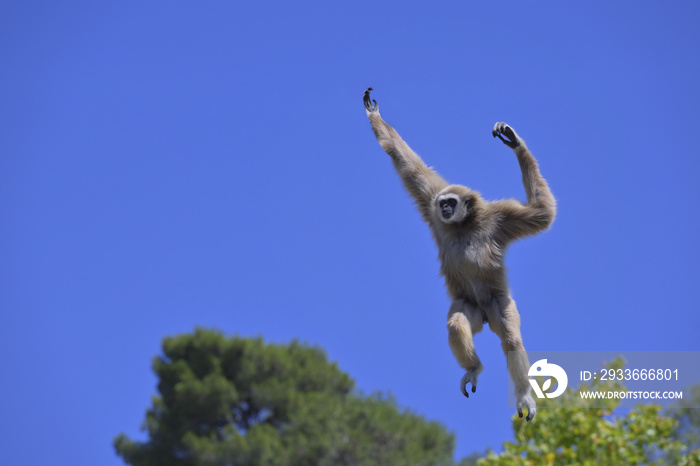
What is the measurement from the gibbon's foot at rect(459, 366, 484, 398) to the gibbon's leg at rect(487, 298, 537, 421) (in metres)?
0.27

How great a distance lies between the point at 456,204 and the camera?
7387 millimetres

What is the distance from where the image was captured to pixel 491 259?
740 cm

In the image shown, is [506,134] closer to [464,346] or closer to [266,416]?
[464,346]

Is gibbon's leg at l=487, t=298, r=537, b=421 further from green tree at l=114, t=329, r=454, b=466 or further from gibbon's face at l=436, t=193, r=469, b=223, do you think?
green tree at l=114, t=329, r=454, b=466

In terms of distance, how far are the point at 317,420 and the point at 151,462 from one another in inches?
262

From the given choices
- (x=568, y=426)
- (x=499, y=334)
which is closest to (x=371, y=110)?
(x=499, y=334)

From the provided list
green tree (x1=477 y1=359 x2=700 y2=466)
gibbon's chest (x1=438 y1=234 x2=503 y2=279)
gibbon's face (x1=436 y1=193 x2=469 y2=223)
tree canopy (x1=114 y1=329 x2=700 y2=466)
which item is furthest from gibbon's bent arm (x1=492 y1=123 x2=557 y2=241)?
tree canopy (x1=114 y1=329 x2=700 y2=466)

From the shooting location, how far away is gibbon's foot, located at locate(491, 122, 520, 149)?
292 inches

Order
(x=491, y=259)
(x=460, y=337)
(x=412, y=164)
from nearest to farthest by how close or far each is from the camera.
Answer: (x=460, y=337), (x=491, y=259), (x=412, y=164)

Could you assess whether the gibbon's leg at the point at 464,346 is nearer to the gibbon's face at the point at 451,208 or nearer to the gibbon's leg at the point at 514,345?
the gibbon's leg at the point at 514,345

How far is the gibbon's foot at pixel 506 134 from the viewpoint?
24.3 ft

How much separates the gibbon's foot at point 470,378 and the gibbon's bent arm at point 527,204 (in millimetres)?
1320

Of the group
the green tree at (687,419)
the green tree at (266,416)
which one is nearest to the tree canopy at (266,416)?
the green tree at (266,416)

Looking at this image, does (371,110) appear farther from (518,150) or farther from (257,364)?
(257,364)
